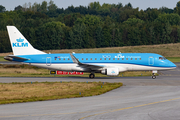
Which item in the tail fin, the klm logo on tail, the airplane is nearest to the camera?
the airplane

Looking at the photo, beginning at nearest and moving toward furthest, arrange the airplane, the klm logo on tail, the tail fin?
the airplane, the tail fin, the klm logo on tail

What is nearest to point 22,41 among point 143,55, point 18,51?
point 18,51

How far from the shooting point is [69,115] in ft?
57.5

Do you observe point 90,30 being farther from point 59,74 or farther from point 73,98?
point 73,98

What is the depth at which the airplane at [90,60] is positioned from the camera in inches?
1677

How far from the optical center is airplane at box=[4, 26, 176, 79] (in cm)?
4259

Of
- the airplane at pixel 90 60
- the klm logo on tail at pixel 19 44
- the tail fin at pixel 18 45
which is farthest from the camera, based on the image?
the klm logo on tail at pixel 19 44

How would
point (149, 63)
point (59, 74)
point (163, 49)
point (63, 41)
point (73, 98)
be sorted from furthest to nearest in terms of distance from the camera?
1. point (63, 41)
2. point (163, 49)
3. point (59, 74)
4. point (149, 63)
5. point (73, 98)

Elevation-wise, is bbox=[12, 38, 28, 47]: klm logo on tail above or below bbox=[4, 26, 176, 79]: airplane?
above

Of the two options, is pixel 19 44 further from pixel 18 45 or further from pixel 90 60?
pixel 90 60

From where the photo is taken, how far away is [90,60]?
43.4 m

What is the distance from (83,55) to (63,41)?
94909 mm

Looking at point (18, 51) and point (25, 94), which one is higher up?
point (18, 51)

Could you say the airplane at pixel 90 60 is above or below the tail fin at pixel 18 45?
below
